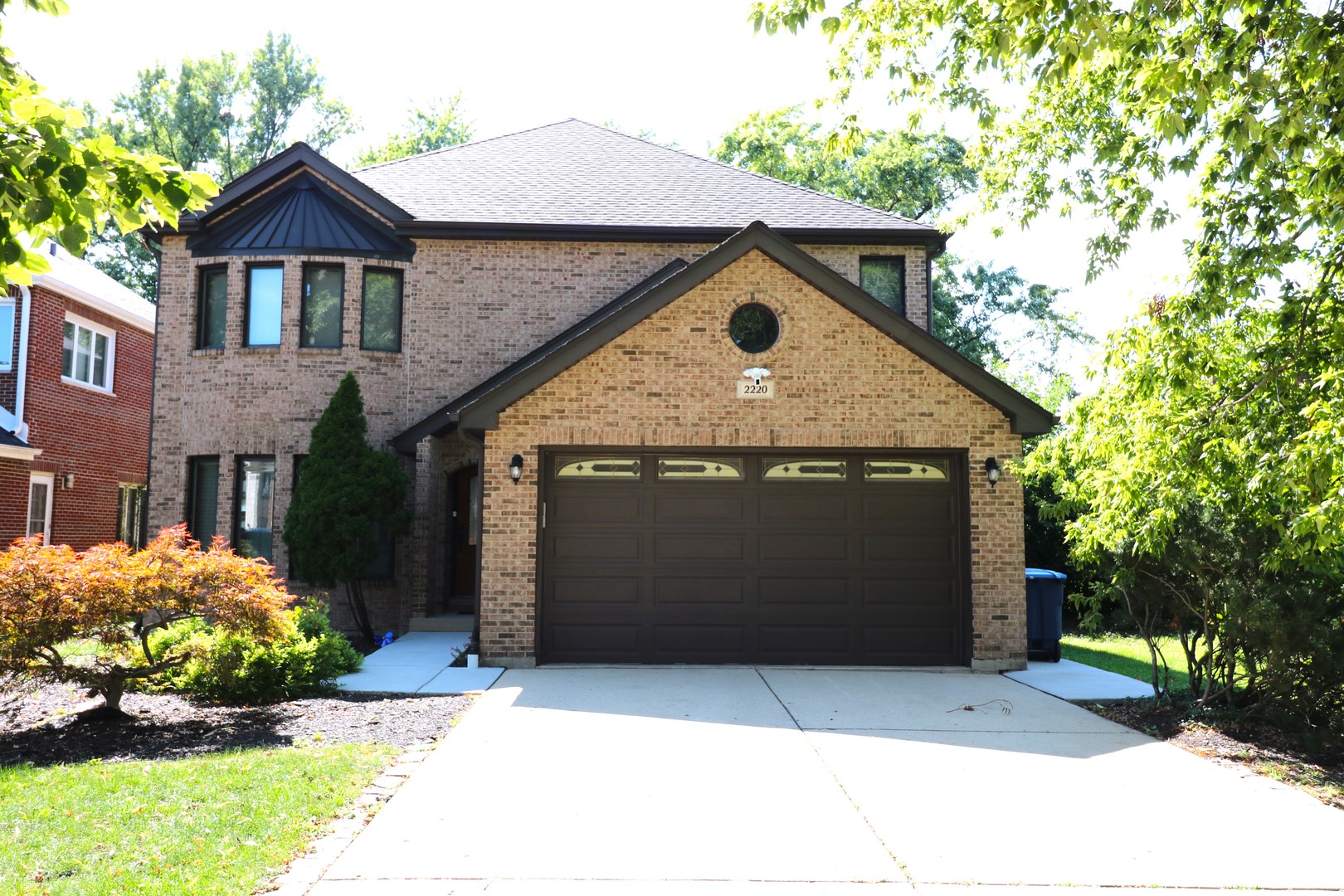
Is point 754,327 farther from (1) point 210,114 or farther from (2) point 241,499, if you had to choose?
(1) point 210,114

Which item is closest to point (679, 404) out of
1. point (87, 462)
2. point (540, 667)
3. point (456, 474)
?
point (540, 667)

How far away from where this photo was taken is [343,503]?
522 inches

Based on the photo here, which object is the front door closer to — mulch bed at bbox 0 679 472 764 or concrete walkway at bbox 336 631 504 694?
concrete walkway at bbox 336 631 504 694

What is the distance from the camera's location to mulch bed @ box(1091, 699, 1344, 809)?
6.62 meters

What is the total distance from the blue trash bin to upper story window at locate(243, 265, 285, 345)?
38.2ft

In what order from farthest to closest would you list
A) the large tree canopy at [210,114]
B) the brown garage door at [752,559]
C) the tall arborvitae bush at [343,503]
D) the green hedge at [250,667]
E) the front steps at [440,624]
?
1. the large tree canopy at [210,114]
2. the front steps at [440,624]
3. the tall arborvitae bush at [343,503]
4. the brown garage door at [752,559]
5. the green hedge at [250,667]

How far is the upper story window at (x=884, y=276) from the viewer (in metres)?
15.6

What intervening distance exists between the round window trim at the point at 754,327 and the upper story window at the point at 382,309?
635 cm

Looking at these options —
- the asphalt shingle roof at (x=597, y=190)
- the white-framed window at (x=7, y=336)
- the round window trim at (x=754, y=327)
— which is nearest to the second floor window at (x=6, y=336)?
the white-framed window at (x=7, y=336)

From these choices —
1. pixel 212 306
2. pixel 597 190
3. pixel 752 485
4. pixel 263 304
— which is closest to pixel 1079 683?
pixel 752 485

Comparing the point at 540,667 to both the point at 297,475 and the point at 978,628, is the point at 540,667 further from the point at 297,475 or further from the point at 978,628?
the point at 297,475

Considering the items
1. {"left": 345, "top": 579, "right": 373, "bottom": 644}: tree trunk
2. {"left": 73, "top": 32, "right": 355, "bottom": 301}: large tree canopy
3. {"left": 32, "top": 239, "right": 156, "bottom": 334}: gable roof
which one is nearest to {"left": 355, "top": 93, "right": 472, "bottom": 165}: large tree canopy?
{"left": 73, "top": 32, "right": 355, "bottom": 301}: large tree canopy

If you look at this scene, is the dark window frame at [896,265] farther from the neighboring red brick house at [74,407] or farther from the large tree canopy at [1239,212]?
the neighboring red brick house at [74,407]

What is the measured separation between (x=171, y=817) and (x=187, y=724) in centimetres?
299
